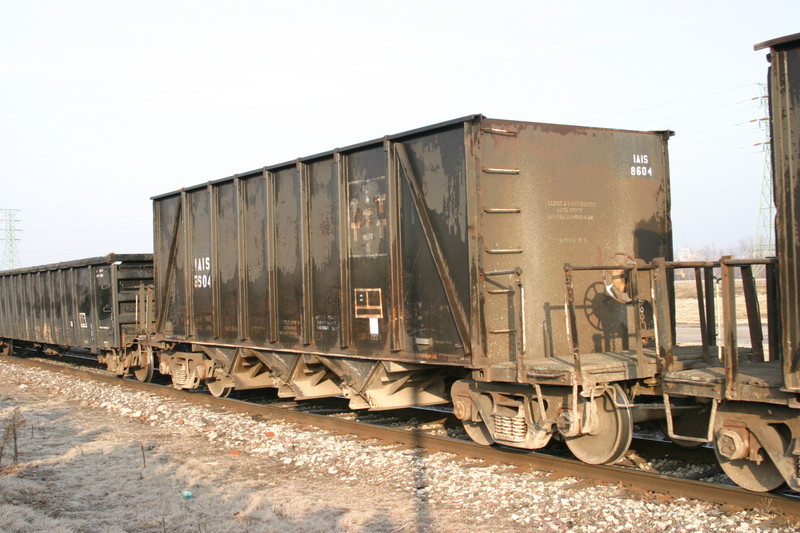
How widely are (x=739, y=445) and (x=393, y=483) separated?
3.24 metres

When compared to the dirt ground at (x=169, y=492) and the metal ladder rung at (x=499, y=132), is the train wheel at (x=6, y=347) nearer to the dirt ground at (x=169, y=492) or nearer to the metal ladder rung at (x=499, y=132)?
the dirt ground at (x=169, y=492)

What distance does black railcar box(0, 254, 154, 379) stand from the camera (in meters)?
15.8

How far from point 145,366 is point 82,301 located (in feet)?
12.9

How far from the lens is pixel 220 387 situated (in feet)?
41.3

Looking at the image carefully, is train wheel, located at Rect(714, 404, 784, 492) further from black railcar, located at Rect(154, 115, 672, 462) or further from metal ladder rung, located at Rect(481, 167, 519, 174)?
metal ladder rung, located at Rect(481, 167, 519, 174)

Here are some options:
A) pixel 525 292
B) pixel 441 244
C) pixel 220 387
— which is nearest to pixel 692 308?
pixel 220 387

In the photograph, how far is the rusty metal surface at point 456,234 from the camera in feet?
24.5

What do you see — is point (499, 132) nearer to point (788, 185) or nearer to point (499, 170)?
point (499, 170)

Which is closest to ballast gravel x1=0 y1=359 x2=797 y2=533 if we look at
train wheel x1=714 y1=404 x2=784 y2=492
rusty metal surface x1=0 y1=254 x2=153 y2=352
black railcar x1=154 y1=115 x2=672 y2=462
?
train wheel x1=714 y1=404 x2=784 y2=492

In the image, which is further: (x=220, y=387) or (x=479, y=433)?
(x=220, y=387)

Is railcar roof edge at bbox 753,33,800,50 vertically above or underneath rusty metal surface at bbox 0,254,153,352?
above

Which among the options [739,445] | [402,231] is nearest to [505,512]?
[739,445]

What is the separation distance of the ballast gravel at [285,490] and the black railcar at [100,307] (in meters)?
5.76

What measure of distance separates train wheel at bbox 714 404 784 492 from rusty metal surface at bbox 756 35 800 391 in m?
0.78
